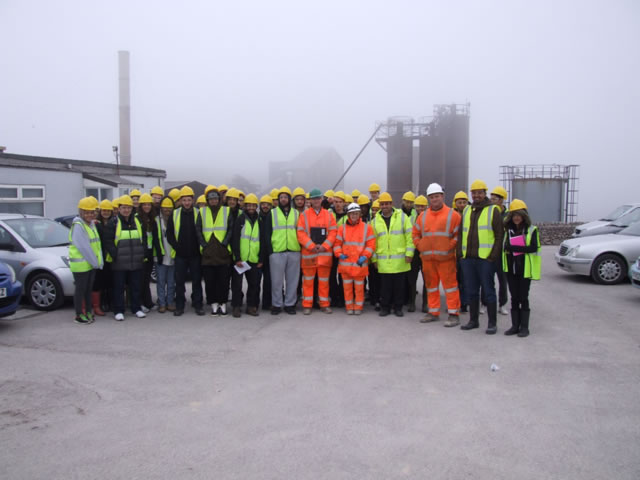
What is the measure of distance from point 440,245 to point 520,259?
3.96 ft

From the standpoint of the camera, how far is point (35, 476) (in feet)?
11.0

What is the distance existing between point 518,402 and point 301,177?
148ft

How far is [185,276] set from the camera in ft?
27.3

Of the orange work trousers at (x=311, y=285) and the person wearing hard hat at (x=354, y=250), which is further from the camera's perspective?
the orange work trousers at (x=311, y=285)

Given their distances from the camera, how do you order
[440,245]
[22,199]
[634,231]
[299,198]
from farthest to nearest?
1. [22,199]
2. [634,231]
3. [299,198]
4. [440,245]

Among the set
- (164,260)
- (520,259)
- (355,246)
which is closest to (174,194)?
(164,260)

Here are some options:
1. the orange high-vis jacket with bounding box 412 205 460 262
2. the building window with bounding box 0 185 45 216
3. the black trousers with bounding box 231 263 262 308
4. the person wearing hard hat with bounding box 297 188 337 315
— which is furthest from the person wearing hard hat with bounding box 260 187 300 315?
the building window with bounding box 0 185 45 216

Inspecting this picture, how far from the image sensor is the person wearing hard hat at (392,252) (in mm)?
8117

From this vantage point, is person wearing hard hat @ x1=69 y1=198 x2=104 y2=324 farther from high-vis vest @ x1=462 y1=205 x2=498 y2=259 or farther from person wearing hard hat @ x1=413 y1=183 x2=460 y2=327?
high-vis vest @ x1=462 y1=205 x2=498 y2=259

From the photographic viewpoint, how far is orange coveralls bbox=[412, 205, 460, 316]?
7.64 metres

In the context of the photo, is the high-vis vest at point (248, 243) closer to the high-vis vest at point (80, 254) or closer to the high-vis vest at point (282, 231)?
the high-vis vest at point (282, 231)

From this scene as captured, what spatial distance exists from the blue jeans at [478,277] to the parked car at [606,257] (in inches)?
211

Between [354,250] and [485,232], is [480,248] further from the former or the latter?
[354,250]

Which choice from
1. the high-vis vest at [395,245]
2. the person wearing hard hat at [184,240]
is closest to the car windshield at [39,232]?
the person wearing hard hat at [184,240]
